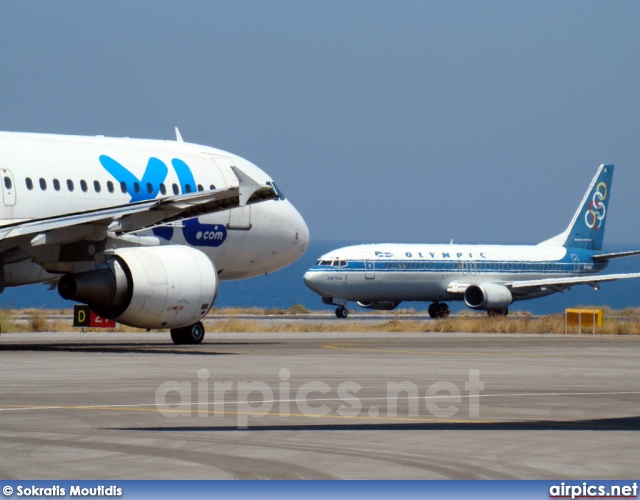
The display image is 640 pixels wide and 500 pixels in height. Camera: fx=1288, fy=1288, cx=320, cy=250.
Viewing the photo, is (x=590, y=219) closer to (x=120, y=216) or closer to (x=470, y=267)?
(x=470, y=267)

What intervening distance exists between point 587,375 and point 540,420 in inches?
281

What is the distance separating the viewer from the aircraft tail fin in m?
65.3

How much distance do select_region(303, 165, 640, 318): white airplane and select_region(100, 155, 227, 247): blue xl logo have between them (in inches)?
1117

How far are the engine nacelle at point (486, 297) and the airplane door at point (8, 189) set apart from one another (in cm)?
3670

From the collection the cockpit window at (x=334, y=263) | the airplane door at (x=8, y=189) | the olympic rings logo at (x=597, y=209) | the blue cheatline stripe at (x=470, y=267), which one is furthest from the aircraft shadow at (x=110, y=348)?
the olympic rings logo at (x=597, y=209)

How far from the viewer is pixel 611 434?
1123cm

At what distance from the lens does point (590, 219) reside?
66000mm

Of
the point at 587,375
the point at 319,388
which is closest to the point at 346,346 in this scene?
the point at 587,375

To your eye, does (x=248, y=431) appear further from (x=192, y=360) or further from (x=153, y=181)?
(x=153, y=181)

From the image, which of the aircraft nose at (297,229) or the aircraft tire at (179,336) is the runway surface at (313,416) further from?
the aircraft nose at (297,229)

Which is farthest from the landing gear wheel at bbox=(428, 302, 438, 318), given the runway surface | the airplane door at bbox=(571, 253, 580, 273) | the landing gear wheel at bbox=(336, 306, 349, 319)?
the runway surface

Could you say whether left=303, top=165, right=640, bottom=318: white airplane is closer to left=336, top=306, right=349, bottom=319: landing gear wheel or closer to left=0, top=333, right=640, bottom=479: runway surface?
left=336, top=306, right=349, bottom=319: landing gear wheel

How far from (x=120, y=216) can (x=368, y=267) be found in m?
33.4

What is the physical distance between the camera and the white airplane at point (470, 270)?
183 ft
